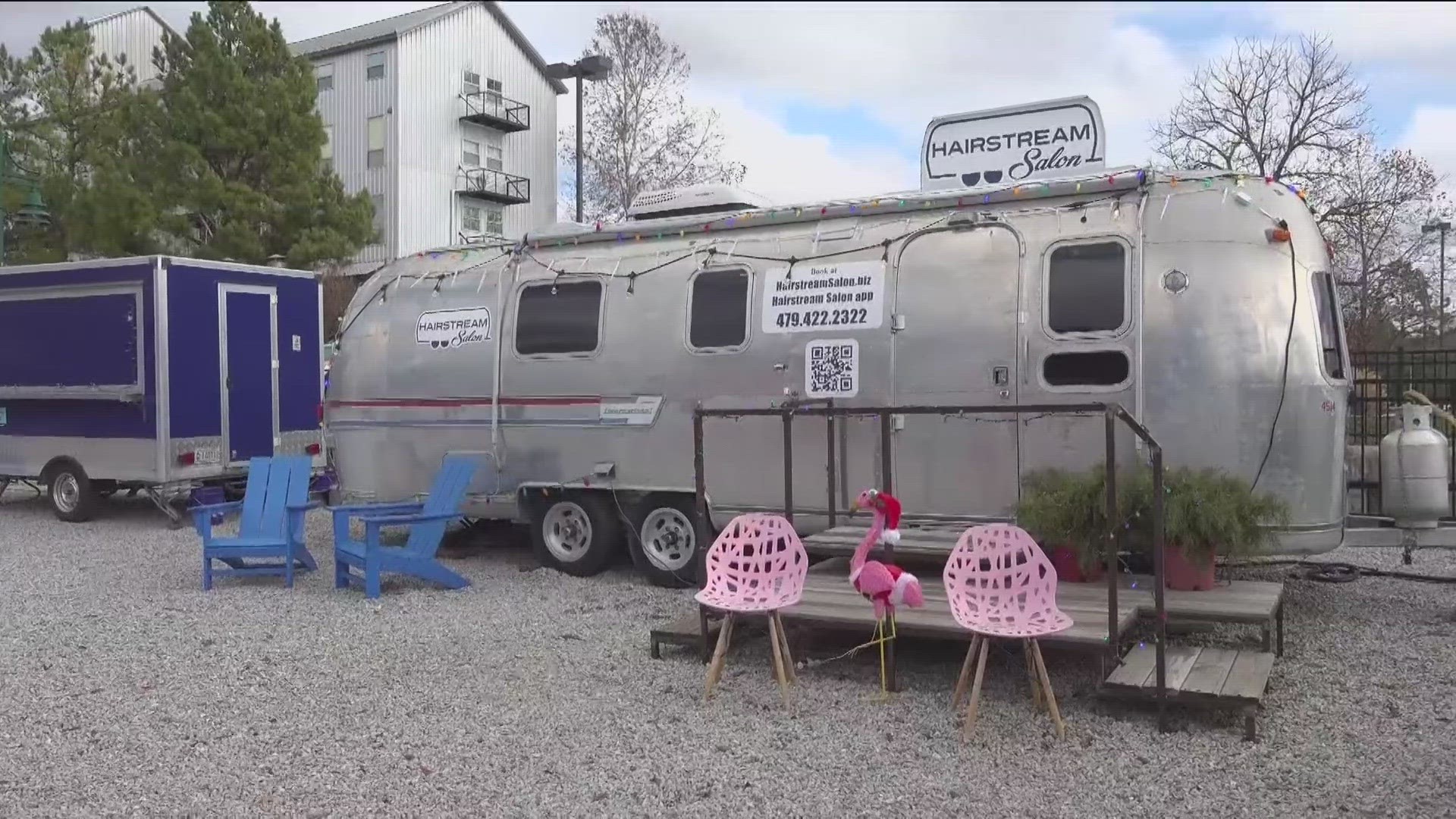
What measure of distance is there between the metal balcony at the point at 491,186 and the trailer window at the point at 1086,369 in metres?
30.3

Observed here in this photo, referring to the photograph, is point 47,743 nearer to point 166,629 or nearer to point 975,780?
point 166,629

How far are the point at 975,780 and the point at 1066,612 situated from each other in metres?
1.44

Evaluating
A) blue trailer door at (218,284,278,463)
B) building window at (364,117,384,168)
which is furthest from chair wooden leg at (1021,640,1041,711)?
building window at (364,117,384,168)

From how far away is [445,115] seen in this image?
3534 centimetres

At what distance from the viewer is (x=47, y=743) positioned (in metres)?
5.28

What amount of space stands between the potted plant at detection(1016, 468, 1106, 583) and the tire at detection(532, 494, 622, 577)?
3592mm

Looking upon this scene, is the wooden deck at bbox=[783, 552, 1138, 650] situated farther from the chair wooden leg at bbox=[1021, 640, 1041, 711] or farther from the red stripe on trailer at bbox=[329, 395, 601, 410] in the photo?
the red stripe on trailer at bbox=[329, 395, 601, 410]

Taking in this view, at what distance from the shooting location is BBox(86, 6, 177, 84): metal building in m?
→ 33.7

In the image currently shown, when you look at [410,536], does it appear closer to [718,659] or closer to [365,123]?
[718,659]

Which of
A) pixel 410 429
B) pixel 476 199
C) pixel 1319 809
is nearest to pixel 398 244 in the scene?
pixel 476 199

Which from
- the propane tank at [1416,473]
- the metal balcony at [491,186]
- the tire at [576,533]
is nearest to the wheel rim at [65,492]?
the tire at [576,533]

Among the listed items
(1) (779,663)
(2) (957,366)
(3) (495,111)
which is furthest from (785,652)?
(3) (495,111)

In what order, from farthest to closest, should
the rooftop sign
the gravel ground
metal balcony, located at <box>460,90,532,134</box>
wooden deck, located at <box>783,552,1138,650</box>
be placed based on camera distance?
metal balcony, located at <box>460,90,532,134</box>
the rooftop sign
wooden deck, located at <box>783,552,1138,650</box>
the gravel ground

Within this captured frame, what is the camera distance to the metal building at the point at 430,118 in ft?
111
